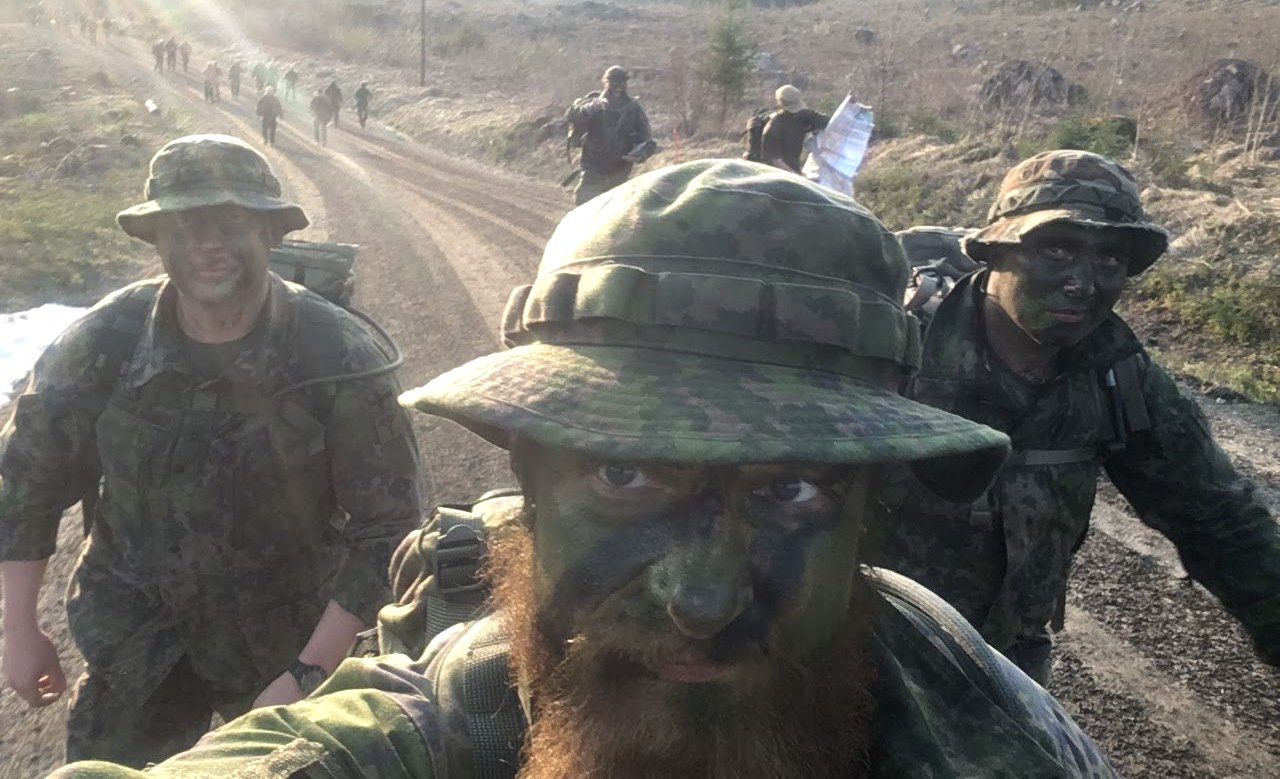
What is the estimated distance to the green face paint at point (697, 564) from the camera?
1294 millimetres

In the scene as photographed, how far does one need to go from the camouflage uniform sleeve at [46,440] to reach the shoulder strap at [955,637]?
7.56ft

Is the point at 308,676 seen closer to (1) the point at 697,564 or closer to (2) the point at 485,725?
(2) the point at 485,725

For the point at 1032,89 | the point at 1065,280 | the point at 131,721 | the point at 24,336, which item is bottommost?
the point at 24,336

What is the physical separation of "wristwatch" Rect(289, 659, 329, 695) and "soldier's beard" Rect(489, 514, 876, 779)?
4.56 feet

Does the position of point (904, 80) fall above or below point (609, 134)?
above

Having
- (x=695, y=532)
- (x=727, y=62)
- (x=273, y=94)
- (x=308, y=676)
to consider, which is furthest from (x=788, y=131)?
(x=273, y=94)

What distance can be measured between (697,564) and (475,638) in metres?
0.53

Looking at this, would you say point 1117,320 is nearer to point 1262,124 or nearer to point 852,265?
point 852,265

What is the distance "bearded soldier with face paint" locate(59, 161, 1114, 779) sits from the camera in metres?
1.30

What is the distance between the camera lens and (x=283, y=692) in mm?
2654

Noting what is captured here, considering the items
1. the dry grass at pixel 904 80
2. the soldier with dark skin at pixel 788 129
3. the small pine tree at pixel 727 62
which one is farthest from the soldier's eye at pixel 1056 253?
the small pine tree at pixel 727 62

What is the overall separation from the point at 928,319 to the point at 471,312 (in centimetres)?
640

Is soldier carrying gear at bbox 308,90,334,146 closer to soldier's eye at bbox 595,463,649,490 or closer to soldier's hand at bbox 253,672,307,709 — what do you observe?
soldier's hand at bbox 253,672,307,709

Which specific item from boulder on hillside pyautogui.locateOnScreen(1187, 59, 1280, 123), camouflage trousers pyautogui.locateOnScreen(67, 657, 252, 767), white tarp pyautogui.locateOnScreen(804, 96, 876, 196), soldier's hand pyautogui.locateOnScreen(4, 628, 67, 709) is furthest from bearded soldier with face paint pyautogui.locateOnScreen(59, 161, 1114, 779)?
boulder on hillside pyautogui.locateOnScreen(1187, 59, 1280, 123)
